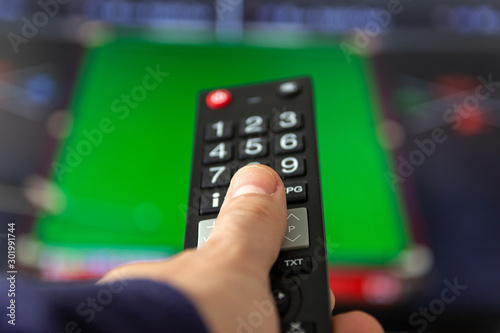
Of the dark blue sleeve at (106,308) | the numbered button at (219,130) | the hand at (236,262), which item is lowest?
the dark blue sleeve at (106,308)

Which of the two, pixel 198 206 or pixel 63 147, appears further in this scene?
pixel 63 147

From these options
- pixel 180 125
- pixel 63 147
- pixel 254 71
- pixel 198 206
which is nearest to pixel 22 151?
pixel 63 147

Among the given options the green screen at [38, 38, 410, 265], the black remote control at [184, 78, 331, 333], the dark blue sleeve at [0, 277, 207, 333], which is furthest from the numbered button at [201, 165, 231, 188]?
the green screen at [38, 38, 410, 265]

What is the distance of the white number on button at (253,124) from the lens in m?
0.49

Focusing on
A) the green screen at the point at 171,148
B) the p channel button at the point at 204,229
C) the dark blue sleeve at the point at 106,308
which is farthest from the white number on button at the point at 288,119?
the green screen at the point at 171,148

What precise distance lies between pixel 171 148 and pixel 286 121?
45 cm

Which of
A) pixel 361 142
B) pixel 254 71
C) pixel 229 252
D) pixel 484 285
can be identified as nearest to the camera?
pixel 229 252

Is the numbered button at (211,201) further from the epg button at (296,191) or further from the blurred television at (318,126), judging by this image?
the blurred television at (318,126)

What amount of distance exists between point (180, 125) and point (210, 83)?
0.11m

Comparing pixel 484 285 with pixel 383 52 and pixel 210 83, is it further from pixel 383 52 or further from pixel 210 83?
pixel 210 83

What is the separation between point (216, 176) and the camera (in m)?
0.46

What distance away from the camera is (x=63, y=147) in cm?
91

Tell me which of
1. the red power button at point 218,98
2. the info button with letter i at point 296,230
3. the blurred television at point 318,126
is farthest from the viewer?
the blurred television at point 318,126

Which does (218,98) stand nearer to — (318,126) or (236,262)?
(236,262)
